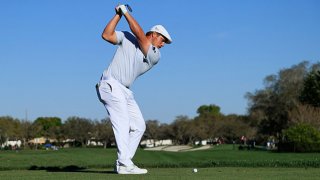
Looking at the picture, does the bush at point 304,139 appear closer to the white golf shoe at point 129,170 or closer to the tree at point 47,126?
the white golf shoe at point 129,170

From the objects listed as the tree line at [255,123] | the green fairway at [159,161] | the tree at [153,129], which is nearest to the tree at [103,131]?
the tree line at [255,123]

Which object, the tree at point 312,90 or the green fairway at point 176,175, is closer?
the green fairway at point 176,175

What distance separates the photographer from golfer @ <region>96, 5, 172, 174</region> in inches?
338

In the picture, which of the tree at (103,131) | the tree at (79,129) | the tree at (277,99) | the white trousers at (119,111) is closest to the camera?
the white trousers at (119,111)

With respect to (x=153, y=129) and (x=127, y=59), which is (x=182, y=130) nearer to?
(x=153, y=129)

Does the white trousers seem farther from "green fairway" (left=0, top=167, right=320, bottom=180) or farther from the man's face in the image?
the man's face

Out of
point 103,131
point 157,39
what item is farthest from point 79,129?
point 157,39

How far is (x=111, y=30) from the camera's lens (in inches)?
336

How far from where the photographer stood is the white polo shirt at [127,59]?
28.7ft

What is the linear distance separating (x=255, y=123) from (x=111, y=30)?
312 ft

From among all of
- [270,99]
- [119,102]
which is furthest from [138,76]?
[270,99]

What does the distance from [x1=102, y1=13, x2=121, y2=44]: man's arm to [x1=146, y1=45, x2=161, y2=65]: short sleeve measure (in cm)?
60

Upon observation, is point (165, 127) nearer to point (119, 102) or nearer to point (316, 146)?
point (316, 146)

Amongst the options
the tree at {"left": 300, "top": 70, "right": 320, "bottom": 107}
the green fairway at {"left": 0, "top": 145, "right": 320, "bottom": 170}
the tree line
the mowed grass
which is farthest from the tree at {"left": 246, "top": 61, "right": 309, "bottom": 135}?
the mowed grass
